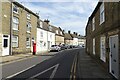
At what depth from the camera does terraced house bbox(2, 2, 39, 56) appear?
84.8ft

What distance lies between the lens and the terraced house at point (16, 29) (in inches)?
1018

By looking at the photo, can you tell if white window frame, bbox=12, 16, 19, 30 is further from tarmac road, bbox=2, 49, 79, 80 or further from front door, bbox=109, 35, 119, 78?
front door, bbox=109, 35, 119, 78

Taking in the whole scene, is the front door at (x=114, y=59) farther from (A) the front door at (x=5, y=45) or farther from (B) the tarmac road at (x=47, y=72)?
(A) the front door at (x=5, y=45)

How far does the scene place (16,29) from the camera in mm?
29531

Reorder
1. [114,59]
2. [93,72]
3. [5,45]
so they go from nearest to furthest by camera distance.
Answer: [114,59]
[93,72]
[5,45]

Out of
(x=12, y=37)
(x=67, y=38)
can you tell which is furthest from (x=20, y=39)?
(x=67, y=38)

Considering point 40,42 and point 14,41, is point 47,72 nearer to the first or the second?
point 14,41

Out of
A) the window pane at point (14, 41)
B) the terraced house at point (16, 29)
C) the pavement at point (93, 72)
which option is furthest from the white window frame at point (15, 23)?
the pavement at point (93, 72)

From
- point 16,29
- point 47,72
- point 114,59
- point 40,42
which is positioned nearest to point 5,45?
point 16,29

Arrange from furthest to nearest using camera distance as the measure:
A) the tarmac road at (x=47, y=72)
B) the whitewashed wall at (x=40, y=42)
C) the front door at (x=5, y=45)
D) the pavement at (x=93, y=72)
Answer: the whitewashed wall at (x=40, y=42), the front door at (x=5, y=45), the pavement at (x=93, y=72), the tarmac road at (x=47, y=72)

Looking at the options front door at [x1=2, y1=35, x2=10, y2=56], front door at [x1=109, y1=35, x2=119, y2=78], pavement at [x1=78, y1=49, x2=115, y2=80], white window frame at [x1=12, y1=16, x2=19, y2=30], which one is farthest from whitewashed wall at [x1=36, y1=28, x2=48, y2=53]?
front door at [x1=109, y1=35, x2=119, y2=78]

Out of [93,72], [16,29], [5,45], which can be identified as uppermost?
[16,29]

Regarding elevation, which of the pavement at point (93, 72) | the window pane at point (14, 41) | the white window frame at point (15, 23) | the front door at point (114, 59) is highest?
the white window frame at point (15, 23)

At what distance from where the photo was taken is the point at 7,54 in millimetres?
26172
